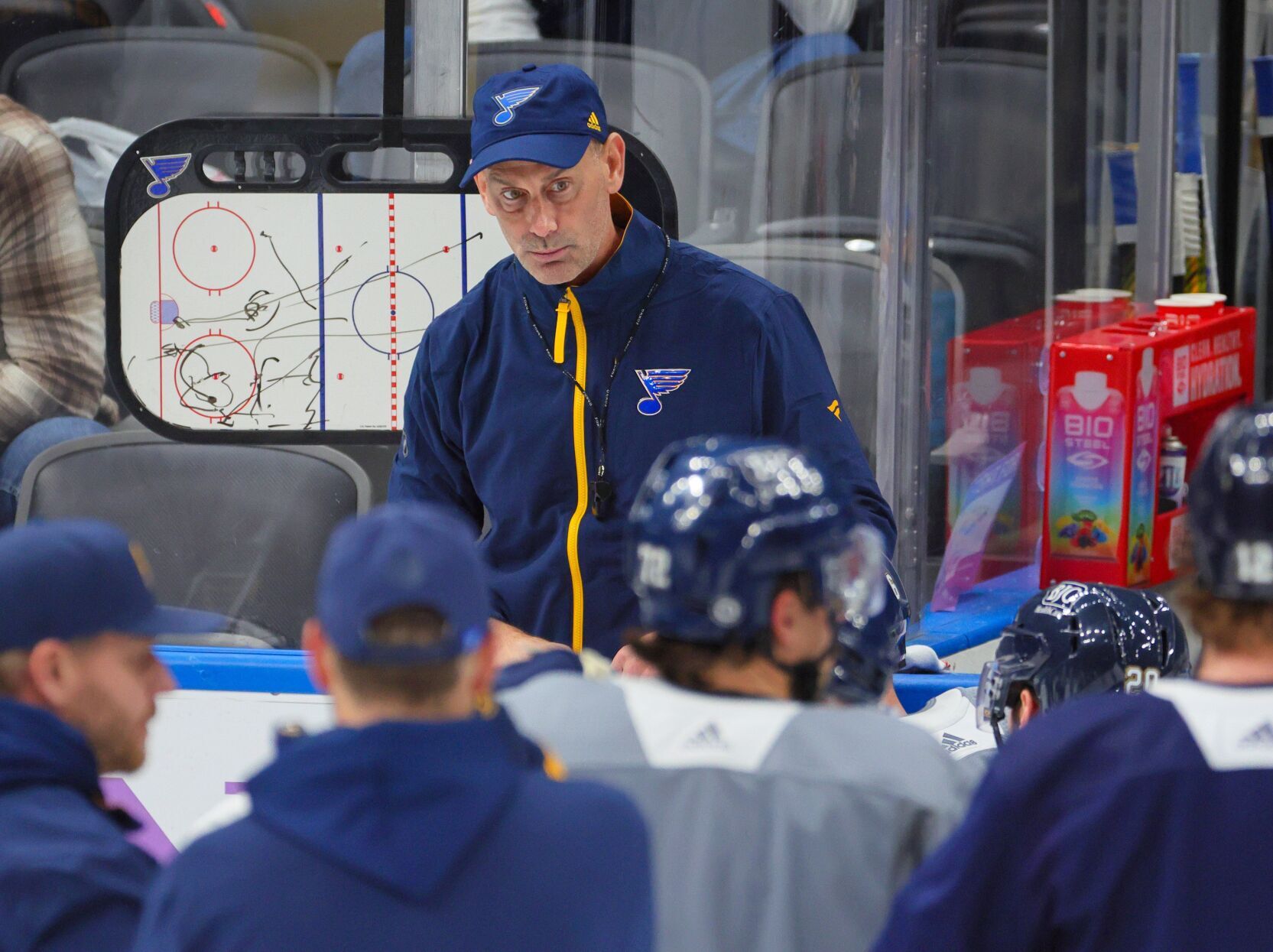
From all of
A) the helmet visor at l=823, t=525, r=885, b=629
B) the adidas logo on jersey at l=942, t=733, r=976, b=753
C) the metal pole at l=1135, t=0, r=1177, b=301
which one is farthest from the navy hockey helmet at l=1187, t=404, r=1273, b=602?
the metal pole at l=1135, t=0, r=1177, b=301

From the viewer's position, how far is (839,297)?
13.1ft

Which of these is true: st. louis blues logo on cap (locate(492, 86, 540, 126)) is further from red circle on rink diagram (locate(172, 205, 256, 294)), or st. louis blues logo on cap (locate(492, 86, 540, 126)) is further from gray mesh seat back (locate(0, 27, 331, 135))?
gray mesh seat back (locate(0, 27, 331, 135))


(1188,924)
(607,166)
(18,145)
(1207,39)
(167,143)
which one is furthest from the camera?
(1207,39)

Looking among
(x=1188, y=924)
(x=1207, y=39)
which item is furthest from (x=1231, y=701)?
(x=1207, y=39)

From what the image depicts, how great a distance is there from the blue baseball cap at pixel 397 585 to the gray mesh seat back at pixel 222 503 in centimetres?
229

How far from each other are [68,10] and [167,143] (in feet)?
4.85

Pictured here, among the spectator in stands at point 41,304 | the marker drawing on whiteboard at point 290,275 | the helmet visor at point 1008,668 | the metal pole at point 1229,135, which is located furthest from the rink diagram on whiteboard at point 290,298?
the metal pole at point 1229,135

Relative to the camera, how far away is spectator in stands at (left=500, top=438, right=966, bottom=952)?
1532mm

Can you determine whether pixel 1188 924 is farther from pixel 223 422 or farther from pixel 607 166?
pixel 223 422

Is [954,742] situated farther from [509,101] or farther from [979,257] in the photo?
[979,257]

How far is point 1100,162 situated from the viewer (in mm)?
4625

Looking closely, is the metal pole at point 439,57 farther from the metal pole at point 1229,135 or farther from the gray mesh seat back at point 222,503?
the metal pole at point 1229,135

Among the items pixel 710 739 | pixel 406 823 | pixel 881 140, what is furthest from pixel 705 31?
pixel 406 823

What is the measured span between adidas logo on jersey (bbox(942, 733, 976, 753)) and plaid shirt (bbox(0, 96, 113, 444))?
90.8 inches
